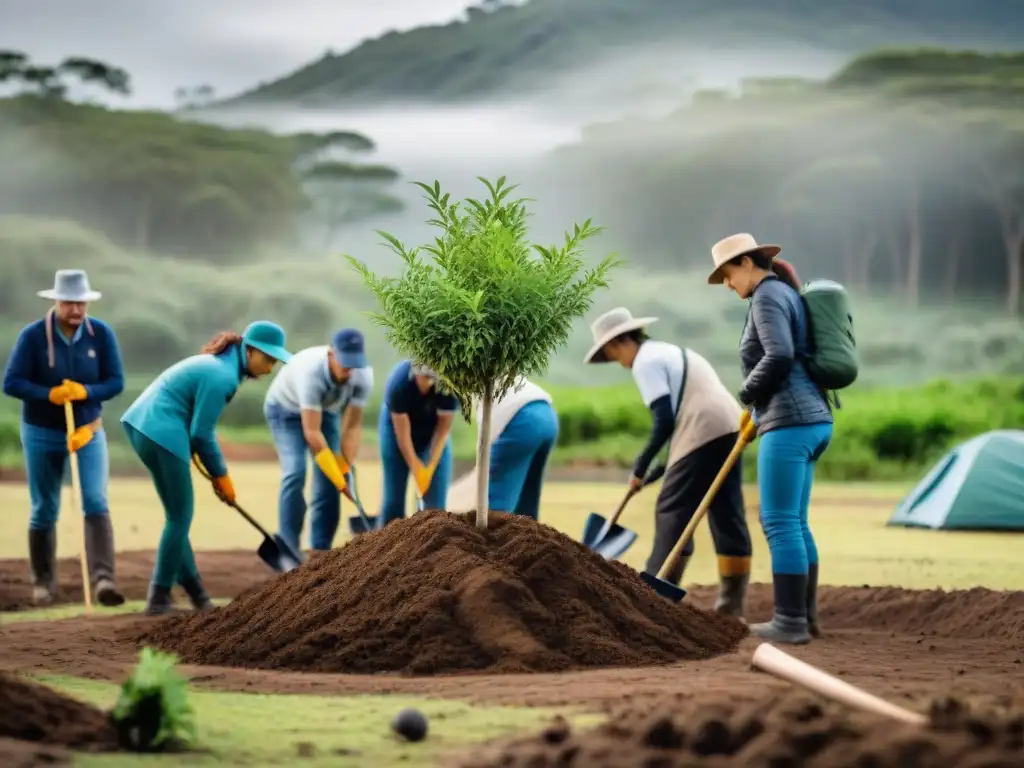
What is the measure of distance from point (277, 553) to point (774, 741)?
477 cm

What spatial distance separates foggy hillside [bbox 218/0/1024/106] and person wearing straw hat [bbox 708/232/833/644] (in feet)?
96.5

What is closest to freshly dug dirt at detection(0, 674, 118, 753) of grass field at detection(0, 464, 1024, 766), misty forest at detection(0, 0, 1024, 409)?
grass field at detection(0, 464, 1024, 766)

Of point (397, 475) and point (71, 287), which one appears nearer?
point (71, 287)

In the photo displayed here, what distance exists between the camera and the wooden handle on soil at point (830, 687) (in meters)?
3.62

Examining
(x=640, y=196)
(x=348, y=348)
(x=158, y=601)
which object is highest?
(x=640, y=196)

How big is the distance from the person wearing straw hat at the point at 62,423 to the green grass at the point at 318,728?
2.87 meters

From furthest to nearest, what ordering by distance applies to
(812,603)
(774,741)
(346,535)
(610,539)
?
(346,535) → (610,539) → (812,603) → (774,741)

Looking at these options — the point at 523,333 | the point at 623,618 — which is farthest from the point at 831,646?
the point at 523,333

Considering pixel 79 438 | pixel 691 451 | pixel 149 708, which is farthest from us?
pixel 79 438

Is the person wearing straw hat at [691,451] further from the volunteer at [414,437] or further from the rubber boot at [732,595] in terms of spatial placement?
the volunteer at [414,437]

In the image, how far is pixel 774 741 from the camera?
3.29 m

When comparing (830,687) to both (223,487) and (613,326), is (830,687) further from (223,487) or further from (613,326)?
(223,487)

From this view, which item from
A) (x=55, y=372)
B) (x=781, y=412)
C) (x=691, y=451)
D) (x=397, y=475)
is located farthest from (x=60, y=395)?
(x=781, y=412)

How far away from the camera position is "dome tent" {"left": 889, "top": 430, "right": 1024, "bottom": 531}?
37.6 feet
